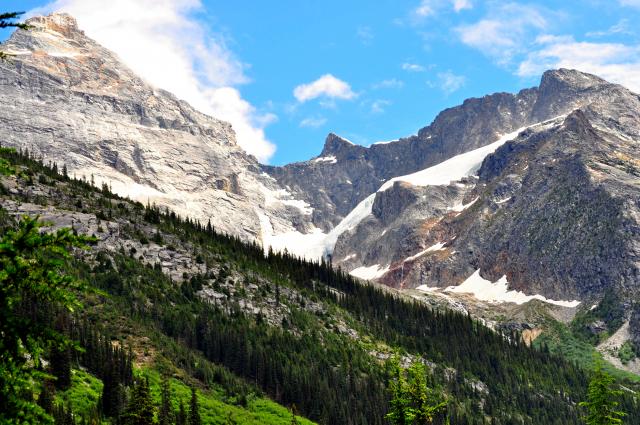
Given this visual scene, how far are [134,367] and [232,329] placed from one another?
53431 mm

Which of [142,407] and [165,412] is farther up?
[142,407]

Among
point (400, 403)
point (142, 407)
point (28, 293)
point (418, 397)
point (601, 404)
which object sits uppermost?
point (28, 293)

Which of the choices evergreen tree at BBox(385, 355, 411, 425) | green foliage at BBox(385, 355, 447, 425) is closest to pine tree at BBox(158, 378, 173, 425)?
evergreen tree at BBox(385, 355, 411, 425)

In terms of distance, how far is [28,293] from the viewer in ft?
70.3

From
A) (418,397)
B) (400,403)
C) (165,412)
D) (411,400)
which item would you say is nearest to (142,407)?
(400,403)

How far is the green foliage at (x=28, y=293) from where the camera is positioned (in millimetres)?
20641

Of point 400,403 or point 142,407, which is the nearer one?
point 400,403

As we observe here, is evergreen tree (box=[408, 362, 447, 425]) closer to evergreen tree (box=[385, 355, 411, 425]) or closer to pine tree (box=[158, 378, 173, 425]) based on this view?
evergreen tree (box=[385, 355, 411, 425])

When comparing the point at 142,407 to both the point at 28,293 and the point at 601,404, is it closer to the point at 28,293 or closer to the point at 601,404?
the point at 601,404

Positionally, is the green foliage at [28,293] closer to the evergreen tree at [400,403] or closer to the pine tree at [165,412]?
the evergreen tree at [400,403]

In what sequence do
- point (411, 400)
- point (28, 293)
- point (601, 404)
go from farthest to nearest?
point (601, 404) < point (411, 400) < point (28, 293)

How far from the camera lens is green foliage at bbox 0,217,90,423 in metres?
20.6

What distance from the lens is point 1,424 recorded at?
65.3 ft

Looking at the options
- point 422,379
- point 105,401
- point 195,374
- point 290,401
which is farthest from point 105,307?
point 422,379
